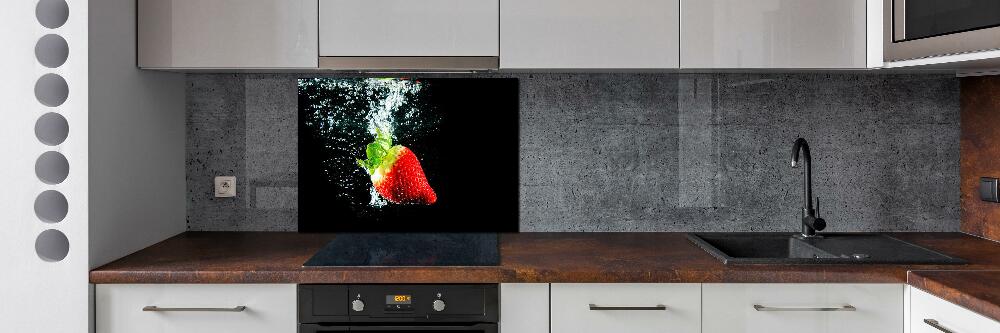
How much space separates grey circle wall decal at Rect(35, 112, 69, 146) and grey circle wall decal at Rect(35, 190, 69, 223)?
0.14 metres

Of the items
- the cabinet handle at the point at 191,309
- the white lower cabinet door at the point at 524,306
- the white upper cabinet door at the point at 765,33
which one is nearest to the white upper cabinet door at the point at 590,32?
the white upper cabinet door at the point at 765,33

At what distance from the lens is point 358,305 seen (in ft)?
5.99

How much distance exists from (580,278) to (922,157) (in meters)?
1.42

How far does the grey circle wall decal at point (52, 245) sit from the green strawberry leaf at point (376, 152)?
0.89m

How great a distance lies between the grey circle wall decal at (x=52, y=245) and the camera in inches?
74.3

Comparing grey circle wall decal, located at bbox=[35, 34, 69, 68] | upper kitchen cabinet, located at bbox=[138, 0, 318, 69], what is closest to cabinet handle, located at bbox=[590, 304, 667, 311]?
upper kitchen cabinet, located at bbox=[138, 0, 318, 69]

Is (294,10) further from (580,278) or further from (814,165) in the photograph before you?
(814,165)

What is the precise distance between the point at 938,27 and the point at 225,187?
2191mm

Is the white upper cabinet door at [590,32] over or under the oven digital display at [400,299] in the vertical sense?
over

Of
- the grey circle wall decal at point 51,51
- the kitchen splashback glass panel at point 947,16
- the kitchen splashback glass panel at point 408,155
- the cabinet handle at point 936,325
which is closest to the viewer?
the cabinet handle at point 936,325

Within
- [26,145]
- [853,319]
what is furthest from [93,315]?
[853,319]

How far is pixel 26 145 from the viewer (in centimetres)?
186

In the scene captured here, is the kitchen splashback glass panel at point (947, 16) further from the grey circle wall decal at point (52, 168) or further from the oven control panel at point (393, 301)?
the grey circle wall decal at point (52, 168)

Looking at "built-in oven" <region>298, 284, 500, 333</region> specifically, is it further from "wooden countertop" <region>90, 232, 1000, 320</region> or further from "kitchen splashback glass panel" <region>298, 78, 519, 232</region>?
"kitchen splashback glass panel" <region>298, 78, 519, 232</region>
